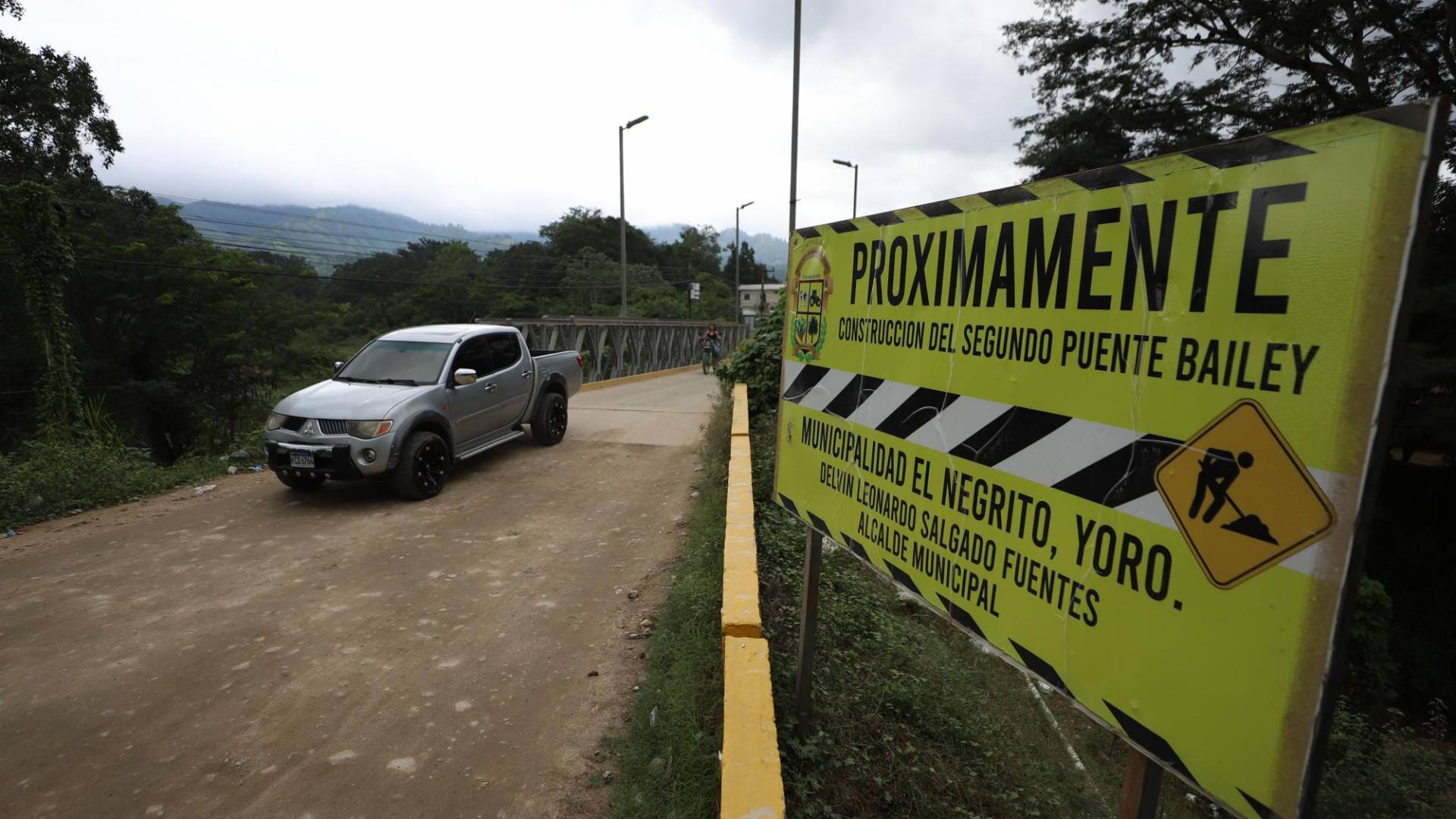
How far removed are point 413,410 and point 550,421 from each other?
2.82 metres

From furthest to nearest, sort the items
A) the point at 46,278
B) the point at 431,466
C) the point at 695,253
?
the point at 695,253
the point at 46,278
the point at 431,466

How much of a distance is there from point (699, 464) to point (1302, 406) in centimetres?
766

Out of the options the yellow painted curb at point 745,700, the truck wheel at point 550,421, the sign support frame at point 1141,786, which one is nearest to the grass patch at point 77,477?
the truck wheel at point 550,421

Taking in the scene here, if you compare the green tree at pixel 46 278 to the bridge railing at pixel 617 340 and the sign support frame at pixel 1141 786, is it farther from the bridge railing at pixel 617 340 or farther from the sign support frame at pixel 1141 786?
the sign support frame at pixel 1141 786

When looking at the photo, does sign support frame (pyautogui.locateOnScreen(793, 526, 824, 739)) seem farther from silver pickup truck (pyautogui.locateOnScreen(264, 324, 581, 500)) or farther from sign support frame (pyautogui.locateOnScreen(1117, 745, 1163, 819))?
silver pickup truck (pyautogui.locateOnScreen(264, 324, 581, 500))

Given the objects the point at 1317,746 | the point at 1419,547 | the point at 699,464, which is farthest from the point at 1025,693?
the point at 1419,547

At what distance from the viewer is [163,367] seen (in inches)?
843

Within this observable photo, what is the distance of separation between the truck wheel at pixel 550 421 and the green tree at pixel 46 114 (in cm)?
1779

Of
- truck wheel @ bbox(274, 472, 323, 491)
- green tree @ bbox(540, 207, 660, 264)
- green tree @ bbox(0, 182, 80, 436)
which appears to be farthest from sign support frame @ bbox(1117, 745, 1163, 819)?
green tree @ bbox(540, 207, 660, 264)

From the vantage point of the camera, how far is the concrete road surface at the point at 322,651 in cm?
293

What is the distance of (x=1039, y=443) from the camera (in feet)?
5.17

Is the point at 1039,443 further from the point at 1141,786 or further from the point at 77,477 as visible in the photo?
the point at 77,477

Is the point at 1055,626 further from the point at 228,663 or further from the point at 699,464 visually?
the point at 699,464

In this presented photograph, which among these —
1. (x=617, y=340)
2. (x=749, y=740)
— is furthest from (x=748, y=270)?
(x=749, y=740)
